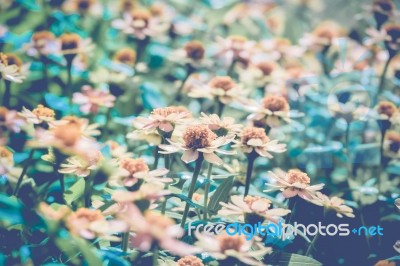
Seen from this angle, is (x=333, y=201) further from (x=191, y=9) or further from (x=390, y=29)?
(x=191, y=9)

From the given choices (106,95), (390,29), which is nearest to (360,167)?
(390,29)

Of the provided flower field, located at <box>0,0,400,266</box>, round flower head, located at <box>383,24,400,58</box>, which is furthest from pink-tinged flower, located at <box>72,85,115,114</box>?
round flower head, located at <box>383,24,400,58</box>

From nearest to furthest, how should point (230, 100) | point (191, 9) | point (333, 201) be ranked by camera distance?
point (333, 201), point (230, 100), point (191, 9)

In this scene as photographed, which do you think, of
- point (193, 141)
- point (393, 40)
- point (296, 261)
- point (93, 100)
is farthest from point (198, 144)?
point (393, 40)

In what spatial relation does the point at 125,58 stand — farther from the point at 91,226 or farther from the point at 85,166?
the point at 91,226

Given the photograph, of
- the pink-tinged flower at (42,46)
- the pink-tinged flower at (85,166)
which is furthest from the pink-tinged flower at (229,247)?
the pink-tinged flower at (42,46)

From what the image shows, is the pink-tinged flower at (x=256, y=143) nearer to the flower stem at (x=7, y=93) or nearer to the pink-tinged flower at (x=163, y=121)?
the pink-tinged flower at (x=163, y=121)

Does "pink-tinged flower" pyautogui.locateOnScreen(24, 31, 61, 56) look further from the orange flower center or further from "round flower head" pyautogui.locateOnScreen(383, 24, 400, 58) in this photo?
"round flower head" pyautogui.locateOnScreen(383, 24, 400, 58)
